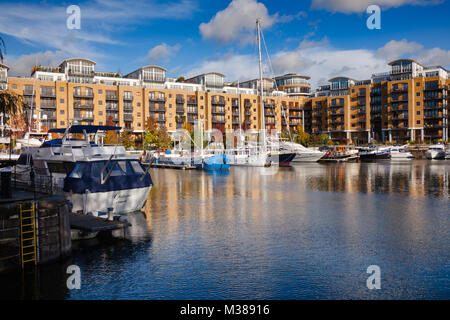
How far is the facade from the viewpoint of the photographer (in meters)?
98.3

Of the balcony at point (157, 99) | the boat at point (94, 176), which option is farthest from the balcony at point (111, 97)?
the boat at point (94, 176)

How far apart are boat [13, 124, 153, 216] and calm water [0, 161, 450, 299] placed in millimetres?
1625

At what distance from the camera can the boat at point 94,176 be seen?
71.3 ft

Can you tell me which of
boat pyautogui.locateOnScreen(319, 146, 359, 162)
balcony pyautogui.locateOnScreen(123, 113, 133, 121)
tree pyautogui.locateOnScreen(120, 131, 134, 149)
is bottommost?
boat pyautogui.locateOnScreen(319, 146, 359, 162)

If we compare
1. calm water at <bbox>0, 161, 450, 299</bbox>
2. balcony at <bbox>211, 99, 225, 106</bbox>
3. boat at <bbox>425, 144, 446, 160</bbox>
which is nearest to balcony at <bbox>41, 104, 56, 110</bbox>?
balcony at <bbox>211, 99, 225, 106</bbox>

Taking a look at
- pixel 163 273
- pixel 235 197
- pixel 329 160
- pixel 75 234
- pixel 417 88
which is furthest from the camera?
pixel 417 88

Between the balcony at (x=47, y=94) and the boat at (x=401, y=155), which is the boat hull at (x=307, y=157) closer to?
the boat at (x=401, y=155)

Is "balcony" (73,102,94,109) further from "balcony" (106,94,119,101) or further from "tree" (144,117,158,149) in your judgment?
"tree" (144,117,158,149)

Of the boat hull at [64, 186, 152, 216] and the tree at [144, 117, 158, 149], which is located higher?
the tree at [144, 117, 158, 149]

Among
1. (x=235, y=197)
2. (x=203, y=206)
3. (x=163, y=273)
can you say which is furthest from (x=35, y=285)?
(x=235, y=197)

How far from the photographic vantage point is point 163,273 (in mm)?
14250

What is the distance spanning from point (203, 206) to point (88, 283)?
14.9 meters

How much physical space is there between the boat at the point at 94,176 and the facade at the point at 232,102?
7390 centimetres
